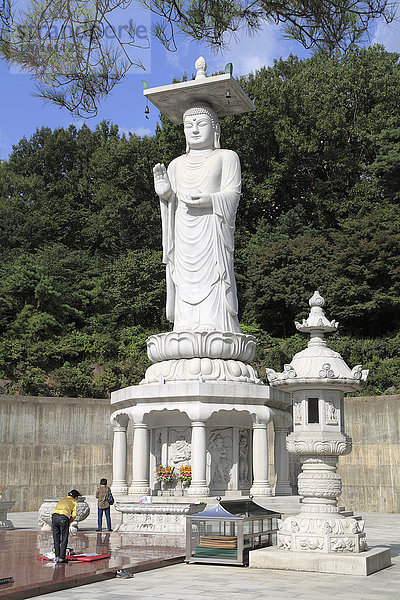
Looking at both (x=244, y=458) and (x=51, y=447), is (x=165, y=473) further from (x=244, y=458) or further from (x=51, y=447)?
(x=51, y=447)

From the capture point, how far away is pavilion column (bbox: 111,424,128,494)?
14.3 metres

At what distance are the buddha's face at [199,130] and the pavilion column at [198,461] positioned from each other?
6.35 metres

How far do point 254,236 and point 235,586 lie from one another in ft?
78.7

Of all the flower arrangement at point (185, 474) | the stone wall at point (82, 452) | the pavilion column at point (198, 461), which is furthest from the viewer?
the stone wall at point (82, 452)

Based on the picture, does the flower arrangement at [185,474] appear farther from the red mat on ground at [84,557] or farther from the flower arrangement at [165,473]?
the red mat on ground at [84,557]

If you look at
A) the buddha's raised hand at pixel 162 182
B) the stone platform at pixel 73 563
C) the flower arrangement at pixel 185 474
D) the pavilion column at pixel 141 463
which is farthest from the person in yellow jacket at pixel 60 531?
the buddha's raised hand at pixel 162 182

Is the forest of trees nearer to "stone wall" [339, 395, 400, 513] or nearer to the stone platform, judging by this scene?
"stone wall" [339, 395, 400, 513]

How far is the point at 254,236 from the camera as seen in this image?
30.2 meters

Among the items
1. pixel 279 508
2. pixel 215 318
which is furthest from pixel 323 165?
pixel 279 508

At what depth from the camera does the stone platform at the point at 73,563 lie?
6.82 meters

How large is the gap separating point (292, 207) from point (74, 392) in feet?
51.3

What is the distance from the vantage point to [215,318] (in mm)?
14875

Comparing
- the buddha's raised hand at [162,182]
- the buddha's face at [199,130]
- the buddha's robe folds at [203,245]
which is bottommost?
the buddha's robe folds at [203,245]

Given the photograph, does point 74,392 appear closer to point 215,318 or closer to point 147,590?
point 215,318
